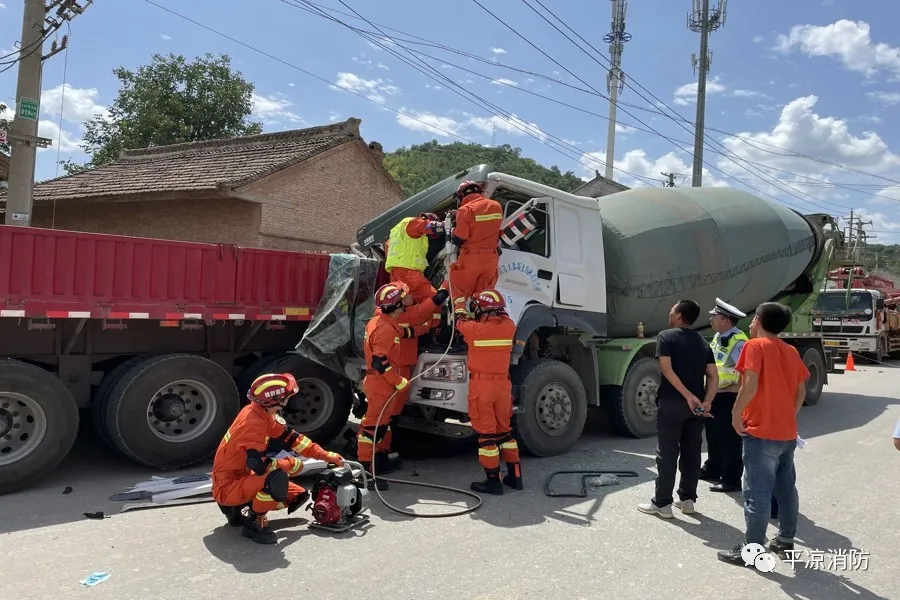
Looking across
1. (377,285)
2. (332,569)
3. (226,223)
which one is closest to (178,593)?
(332,569)

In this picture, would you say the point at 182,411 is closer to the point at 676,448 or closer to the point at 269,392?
the point at 269,392

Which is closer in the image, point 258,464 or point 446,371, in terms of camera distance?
point 258,464

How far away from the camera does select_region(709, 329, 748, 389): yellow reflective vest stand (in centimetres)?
567

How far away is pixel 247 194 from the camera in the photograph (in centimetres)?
1413

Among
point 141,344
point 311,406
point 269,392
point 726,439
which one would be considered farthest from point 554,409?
point 141,344

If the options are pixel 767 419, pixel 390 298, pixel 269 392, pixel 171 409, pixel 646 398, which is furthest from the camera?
pixel 646 398

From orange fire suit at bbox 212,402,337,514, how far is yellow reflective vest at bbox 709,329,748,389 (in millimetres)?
3498

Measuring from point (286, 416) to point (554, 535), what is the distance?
10.9 feet

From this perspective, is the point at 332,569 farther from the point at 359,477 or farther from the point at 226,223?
the point at 226,223

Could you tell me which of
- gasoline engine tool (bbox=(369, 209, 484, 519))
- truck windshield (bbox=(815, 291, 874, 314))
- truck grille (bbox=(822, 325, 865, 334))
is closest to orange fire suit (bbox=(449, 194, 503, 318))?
gasoline engine tool (bbox=(369, 209, 484, 519))

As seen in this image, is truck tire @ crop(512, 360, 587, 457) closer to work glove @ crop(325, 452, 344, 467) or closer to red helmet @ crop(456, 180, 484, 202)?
red helmet @ crop(456, 180, 484, 202)

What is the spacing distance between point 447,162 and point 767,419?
142 feet

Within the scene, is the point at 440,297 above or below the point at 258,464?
above

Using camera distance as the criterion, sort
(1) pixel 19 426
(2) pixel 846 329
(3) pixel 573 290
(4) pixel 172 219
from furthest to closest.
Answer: (2) pixel 846 329, (4) pixel 172 219, (3) pixel 573 290, (1) pixel 19 426
